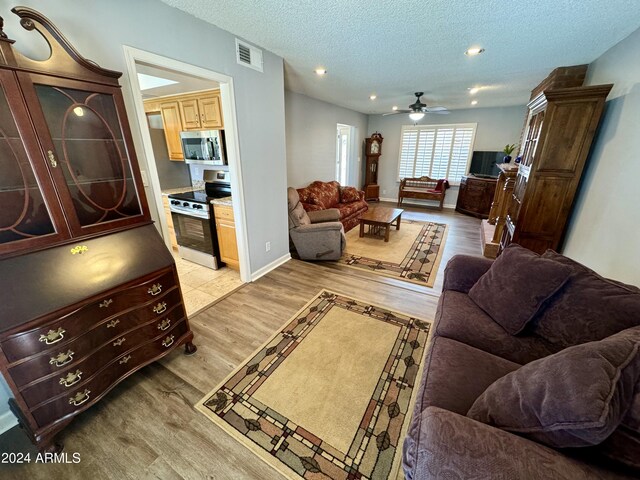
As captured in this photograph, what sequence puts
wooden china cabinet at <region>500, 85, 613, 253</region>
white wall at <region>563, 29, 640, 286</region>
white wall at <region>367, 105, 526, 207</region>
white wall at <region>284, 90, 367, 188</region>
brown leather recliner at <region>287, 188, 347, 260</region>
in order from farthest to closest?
white wall at <region>367, 105, 526, 207</region> < white wall at <region>284, 90, 367, 188</region> < brown leather recliner at <region>287, 188, 347, 260</region> < wooden china cabinet at <region>500, 85, 613, 253</region> < white wall at <region>563, 29, 640, 286</region>

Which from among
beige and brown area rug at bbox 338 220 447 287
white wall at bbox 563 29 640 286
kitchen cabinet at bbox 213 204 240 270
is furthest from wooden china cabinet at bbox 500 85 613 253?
kitchen cabinet at bbox 213 204 240 270

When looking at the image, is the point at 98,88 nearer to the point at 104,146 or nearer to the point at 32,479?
the point at 104,146

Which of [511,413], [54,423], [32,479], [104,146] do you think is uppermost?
[104,146]

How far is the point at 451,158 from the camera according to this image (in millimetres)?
6668

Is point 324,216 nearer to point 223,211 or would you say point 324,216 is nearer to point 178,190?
point 223,211

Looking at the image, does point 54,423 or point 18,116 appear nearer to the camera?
point 18,116

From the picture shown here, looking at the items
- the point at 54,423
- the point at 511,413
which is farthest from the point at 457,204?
the point at 54,423

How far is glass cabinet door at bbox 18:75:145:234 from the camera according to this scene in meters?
1.36

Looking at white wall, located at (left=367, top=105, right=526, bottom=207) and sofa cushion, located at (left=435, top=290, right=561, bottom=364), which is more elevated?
white wall, located at (left=367, top=105, right=526, bottom=207)

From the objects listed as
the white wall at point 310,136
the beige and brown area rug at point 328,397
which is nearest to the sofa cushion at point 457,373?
the beige and brown area rug at point 328,397

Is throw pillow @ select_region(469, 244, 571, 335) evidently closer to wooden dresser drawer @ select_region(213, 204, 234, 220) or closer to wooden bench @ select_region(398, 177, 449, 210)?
wooden dresser drawer @ select_region(213, 204, 234, 220)

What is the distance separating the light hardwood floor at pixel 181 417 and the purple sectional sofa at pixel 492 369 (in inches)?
33.7

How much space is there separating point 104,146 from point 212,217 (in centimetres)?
166

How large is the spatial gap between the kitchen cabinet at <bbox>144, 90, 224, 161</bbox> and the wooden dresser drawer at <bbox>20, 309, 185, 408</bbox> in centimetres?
252
